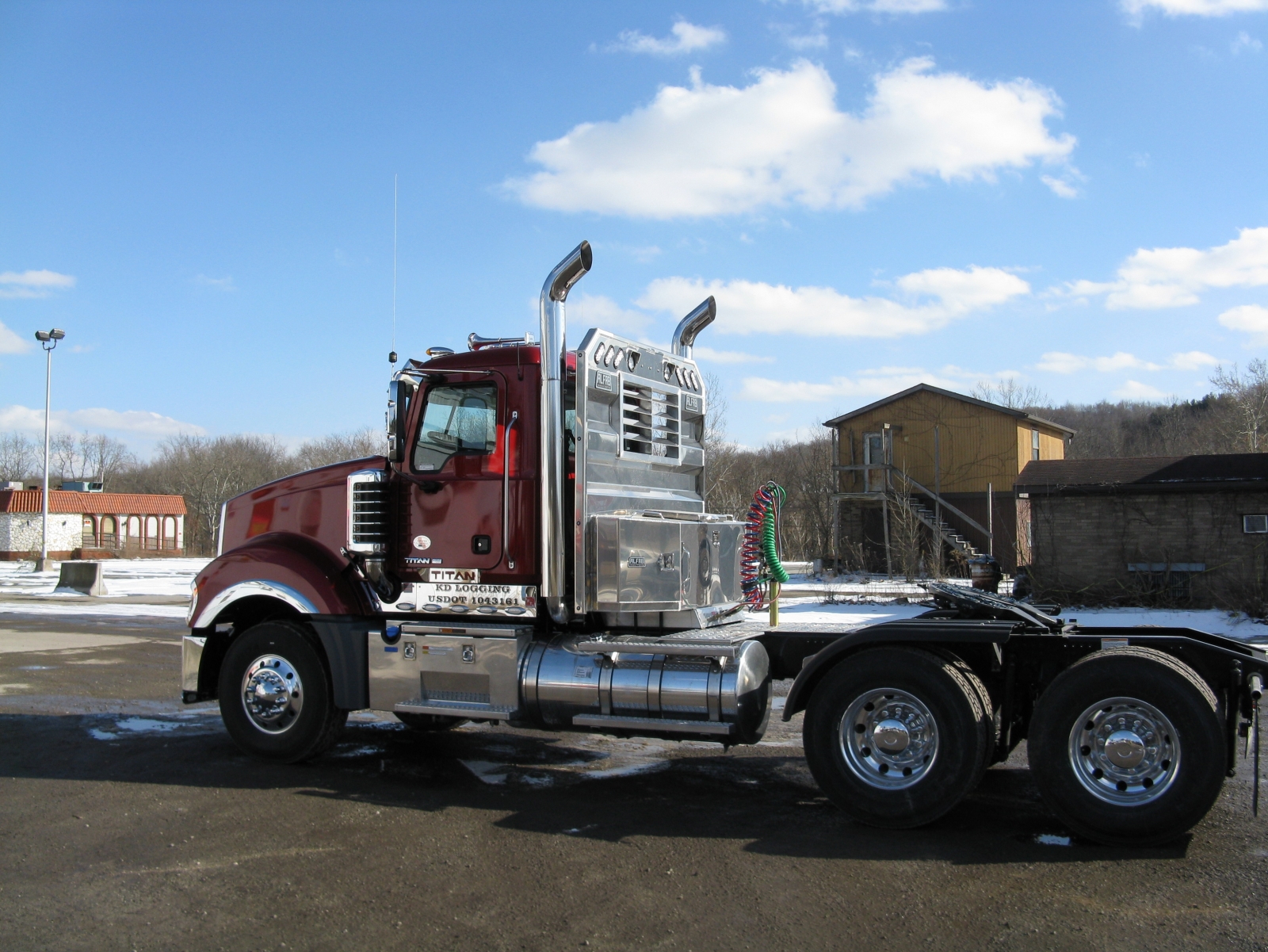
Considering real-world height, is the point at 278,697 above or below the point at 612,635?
below

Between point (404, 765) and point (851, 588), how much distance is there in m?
20.5

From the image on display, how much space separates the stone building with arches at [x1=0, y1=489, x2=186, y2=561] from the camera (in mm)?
54500

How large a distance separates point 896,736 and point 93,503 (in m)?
62.6

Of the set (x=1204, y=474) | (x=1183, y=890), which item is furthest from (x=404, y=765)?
(x=1204, y=474)

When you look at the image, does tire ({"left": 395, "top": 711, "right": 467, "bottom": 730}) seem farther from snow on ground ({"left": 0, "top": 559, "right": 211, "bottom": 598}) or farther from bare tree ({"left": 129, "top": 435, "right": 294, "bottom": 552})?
bare tree ({"left": 129, "top": 435, "right": 294, "bottom": 552})

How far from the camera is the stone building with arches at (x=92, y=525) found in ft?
179

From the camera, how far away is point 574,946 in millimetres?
4285

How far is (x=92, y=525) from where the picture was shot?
59.4m

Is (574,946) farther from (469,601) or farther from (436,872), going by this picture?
(469,601)

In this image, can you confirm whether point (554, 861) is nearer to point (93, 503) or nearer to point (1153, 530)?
point (1153, 530)

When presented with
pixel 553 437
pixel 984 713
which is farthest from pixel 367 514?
pixel 984 713

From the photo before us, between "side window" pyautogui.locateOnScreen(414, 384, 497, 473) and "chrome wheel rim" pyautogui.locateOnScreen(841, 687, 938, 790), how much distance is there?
10.5 feet

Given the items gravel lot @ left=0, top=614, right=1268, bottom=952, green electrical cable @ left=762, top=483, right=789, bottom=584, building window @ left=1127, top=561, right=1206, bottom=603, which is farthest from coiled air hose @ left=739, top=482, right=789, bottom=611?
building window @ left=1127, top=561, right=1206, bottom=603

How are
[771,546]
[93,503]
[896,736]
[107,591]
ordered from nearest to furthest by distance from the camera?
[896,736], [771,546], [107,591], [93,503]
